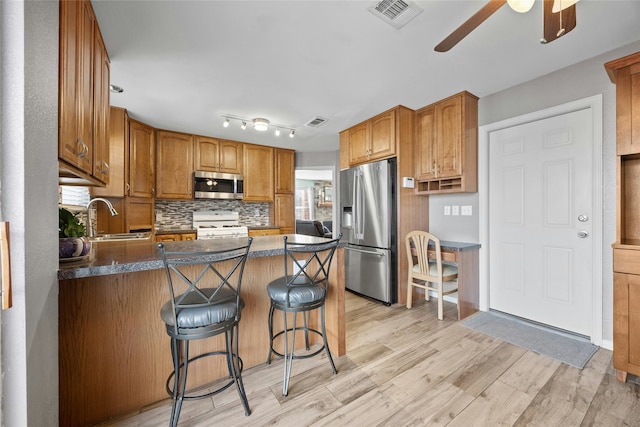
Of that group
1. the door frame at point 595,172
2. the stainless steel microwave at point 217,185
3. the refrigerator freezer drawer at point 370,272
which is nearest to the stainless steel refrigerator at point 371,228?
the refrigerator freezer drawer at point 370,272

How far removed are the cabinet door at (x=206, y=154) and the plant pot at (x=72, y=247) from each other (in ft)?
10.4

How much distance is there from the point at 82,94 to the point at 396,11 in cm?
185

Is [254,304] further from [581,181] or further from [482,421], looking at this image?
[581,181]

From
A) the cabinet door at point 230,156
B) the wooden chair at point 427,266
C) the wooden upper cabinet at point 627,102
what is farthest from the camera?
the cabinet door at point 230,156

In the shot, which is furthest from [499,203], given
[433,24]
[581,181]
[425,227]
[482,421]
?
[482,421]

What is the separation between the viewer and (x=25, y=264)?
0.81m

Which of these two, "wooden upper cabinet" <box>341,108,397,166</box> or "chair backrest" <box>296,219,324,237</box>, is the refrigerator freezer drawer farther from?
"chair backrest" <box>296,219,324,237</box>

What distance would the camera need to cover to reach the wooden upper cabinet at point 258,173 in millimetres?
4691

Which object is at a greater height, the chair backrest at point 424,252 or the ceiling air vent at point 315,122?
the ceiling air vent at point 315,122

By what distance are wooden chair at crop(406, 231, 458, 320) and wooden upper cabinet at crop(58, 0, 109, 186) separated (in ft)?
9.29

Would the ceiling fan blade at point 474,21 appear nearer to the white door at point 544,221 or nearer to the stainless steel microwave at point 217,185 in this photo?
the white door at point 544,221

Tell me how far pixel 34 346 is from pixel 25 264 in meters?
0.30

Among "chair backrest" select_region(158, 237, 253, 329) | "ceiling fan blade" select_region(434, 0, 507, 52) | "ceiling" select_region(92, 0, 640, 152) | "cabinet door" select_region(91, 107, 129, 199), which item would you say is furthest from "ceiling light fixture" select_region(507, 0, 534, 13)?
"cabinet door" select_region(91, 107, 129, 199)

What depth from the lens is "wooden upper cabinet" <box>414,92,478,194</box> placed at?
113 inches
